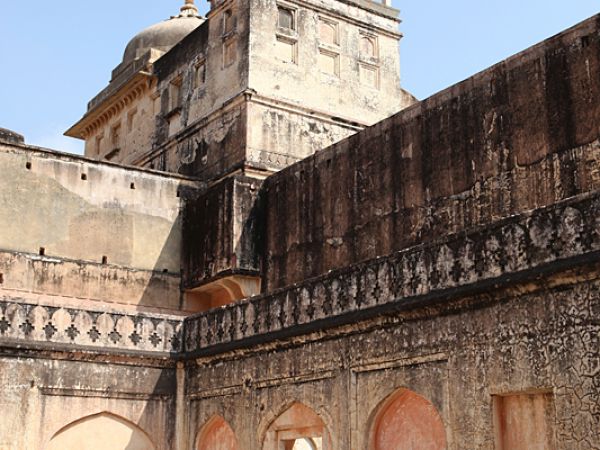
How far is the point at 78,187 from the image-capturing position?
15547 millimetres

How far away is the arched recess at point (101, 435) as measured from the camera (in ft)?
36.7

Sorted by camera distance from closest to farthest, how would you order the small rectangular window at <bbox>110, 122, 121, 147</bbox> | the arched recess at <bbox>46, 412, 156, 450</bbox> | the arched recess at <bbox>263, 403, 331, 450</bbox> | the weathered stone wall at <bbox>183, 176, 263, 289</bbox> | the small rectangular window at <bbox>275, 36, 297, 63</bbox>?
the arched recess at <bbox>263, 403, 331, 450</bbox> < the arched recess at <bbox>46, 412, 156, 450</bbox> < the weathered stone wall at <bbox>183, 176, 263, 289</bbox> < the small rectangular window at <bbox>275, 36, 297, 63</bbox> < the small rectangular window at <bbox>110, 122, 121, 147</bbox>

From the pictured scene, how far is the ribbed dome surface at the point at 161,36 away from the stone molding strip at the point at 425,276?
13.0 metres

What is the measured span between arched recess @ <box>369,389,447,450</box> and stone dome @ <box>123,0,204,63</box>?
15.6 m

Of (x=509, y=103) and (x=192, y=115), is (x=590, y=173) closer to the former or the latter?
(x=509, y=103)

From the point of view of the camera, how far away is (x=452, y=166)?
11.9 metres

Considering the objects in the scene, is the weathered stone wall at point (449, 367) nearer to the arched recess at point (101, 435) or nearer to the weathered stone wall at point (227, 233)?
the arched recess at point (101, 435)

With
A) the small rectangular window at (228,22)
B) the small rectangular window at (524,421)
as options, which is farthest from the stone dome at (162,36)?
the small rectangular window at (524,421)

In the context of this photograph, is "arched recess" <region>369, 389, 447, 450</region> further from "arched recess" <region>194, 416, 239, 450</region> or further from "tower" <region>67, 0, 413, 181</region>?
"tower" <region>67, 0, 413, 181</region>

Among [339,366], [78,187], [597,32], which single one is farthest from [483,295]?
[78,187]

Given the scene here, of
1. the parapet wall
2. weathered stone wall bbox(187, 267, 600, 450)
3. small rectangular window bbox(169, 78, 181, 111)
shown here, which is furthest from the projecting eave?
weathered stone wall bbox(187, 267, 600, 450)

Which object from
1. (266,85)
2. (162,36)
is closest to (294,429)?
(266,85)

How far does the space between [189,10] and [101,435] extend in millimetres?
15957

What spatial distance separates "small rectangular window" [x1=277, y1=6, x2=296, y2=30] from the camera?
58.6 ft
